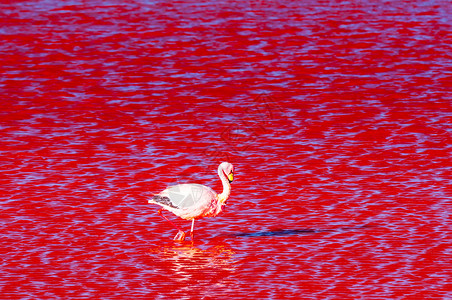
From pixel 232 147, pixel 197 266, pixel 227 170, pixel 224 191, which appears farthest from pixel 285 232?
pixel 232 147

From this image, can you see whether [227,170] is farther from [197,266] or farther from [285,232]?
[197,266]

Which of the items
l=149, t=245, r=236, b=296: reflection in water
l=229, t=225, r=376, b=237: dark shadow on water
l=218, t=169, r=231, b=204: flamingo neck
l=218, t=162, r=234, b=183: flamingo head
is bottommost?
l=229, t=225, r=376, b=237: dark shadow on water

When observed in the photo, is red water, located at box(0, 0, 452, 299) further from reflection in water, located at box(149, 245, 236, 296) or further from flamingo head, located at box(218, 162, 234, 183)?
flamingo head, located at box(218, 162, 234, 183)

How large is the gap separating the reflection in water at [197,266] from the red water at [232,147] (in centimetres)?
3

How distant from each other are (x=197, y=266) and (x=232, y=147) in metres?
4.28

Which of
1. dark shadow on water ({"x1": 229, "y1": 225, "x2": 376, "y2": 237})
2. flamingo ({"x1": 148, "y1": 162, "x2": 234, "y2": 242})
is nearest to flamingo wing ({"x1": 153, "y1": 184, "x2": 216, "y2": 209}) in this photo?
flamingo ({"x1": 148, "y1": 162, "x2": 234, "y2": 242})

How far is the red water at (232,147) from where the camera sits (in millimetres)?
10055

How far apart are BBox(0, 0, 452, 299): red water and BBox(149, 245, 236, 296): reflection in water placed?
0.03 m

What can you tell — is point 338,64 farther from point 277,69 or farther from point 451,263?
point 451,263

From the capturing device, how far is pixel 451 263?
10.1 meters

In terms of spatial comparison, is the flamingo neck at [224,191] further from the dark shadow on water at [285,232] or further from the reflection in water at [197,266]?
the reflection in water at [197,266]

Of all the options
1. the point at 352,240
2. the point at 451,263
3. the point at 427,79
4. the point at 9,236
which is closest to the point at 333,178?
the point at 352,240

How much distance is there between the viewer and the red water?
10.1 meters

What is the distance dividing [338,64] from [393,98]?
2.19 meters
